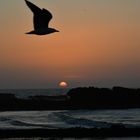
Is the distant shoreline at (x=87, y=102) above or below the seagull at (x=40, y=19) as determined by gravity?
above

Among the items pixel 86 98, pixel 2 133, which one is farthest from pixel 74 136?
pixel 86 98

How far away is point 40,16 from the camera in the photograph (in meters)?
13.1

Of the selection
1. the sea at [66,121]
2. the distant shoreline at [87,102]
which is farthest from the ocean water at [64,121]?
the distant shoreline at [87,102]

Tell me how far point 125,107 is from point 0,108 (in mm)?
13866

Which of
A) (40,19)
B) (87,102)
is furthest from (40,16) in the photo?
(87,102)

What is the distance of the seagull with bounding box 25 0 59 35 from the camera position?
42.4ft

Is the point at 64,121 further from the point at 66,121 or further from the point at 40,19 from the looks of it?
the point at 40,19

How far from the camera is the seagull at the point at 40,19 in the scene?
42.4 ft

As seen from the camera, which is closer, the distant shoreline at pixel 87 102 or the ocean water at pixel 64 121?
the ocean water at pixel 64 121

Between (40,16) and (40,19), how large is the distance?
0.11 m

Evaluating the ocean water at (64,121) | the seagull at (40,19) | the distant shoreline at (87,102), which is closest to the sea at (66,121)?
the ocean water at (64,121)

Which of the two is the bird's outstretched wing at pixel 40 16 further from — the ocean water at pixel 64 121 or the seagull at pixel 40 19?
the ocean water at pixel 64 121

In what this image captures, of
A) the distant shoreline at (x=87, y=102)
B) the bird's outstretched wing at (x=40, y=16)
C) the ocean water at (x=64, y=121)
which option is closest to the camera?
the bird's outstretched wing at (x=40, y=16)

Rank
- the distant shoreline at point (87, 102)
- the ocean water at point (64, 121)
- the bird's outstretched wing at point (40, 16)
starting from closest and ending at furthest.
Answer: the bird's outstretched wing at point (40, 16)
the ocean water at point (64, 121)
the distant shoreline at point (87, 102)
